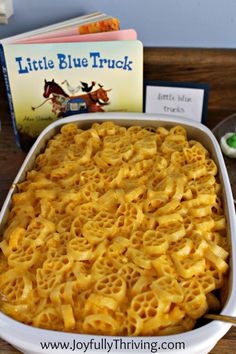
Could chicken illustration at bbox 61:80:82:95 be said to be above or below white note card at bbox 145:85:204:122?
above

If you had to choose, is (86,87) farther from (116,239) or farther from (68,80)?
(116,239)

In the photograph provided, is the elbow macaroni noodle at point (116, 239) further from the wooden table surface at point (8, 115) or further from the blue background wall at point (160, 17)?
the blue background wall at point (160, 17)

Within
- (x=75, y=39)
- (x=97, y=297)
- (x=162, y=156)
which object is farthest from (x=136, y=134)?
(x=97, y=297)

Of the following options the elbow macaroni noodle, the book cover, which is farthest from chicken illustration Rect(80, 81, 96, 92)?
the elbow macaroni noodle

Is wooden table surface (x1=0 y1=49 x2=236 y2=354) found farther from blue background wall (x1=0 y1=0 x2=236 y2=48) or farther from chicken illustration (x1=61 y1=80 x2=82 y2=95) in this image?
chicken illustration (x1=61 y1=80 x2=82 y2=95)

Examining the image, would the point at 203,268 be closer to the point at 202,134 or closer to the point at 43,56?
the point at 202,134

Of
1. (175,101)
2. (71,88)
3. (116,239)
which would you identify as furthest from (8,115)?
(116,239)
